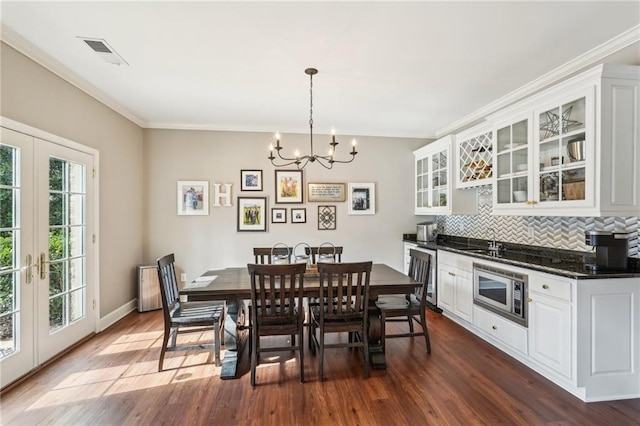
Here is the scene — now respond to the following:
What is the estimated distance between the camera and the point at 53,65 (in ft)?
9.22

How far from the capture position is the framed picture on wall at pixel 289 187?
4.92 m

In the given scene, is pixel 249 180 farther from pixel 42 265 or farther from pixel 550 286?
pixel 550 286

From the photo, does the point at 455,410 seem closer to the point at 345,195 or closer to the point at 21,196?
the point at 345,195

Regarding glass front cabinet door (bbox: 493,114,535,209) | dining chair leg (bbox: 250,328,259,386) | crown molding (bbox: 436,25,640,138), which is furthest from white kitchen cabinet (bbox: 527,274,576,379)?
dining chair leg (bbox: 250,328,259,386)

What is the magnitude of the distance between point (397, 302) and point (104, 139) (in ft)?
12.7

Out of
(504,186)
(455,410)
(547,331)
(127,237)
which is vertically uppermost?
(504,186)

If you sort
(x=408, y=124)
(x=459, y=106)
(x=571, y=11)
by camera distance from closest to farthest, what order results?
(x=571, y=11) → (x=459, y=106) → (x=408, y=124)

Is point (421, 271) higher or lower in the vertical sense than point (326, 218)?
lower

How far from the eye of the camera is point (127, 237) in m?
4.25

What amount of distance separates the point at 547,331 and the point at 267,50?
10.6 feet

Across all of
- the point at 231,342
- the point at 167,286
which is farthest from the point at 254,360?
the point at 167,286

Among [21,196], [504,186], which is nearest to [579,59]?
[504,186]

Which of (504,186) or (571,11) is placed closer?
(571,11)

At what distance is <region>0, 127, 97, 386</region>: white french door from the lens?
2.45 meters
